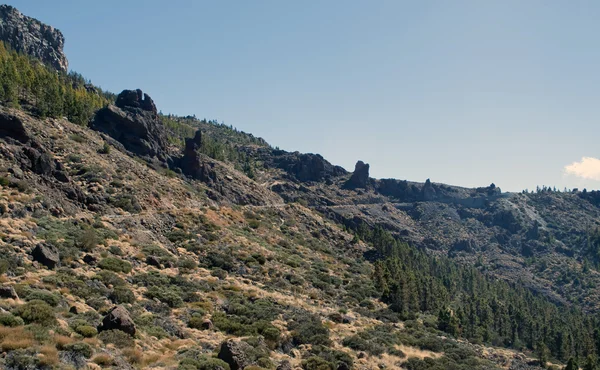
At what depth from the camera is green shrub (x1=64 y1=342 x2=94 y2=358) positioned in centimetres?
1667

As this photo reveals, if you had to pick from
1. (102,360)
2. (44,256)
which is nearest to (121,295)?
(44,256)

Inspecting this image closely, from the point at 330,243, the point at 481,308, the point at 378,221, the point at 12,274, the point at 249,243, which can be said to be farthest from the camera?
the point at 378,221

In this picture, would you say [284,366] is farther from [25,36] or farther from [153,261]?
[25,36]

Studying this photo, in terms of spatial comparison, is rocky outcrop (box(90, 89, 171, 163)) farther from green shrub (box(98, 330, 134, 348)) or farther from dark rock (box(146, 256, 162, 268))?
green shrub (box(98, 330, 134, 348))

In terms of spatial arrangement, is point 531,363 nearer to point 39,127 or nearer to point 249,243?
point 249,243

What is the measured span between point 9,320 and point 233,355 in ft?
35.7

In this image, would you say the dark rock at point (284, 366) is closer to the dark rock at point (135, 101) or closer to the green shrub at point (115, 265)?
the green shrub at point (115, 265)

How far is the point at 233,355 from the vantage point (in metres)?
20.3

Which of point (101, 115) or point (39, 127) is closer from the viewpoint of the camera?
point (39, 127)

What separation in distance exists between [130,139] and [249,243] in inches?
2182

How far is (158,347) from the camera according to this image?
69.7ft

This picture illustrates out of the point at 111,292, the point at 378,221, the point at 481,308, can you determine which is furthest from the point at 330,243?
the point at 378,221

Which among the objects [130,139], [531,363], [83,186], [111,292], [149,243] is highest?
[130,139]

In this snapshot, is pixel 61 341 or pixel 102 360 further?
pixel 61 341
